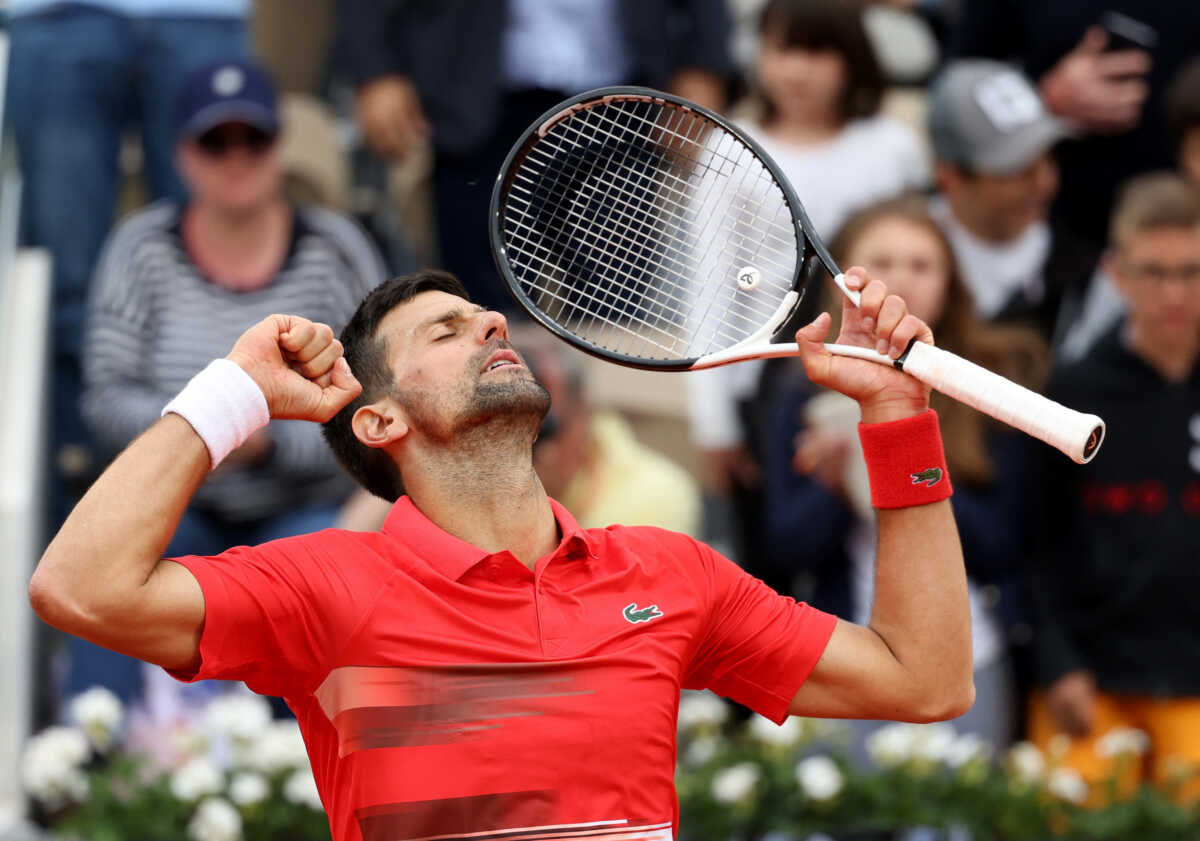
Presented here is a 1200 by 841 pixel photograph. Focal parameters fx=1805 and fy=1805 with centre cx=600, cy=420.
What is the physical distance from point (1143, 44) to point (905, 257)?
184cm

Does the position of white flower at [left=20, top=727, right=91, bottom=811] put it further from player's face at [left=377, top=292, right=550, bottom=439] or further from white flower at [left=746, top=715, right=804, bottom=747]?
player's face at [left=377, top=292, right=550, bottom=439]

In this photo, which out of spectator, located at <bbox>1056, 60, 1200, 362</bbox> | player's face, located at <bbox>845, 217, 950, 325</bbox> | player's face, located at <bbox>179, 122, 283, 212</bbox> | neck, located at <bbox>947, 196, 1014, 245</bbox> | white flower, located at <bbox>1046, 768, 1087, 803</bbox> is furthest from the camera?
neck, located at <bbox>947, 196, 1014, 245</bbox>

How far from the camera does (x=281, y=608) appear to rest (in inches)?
117

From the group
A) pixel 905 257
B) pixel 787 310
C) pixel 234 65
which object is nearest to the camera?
pixel 787 310

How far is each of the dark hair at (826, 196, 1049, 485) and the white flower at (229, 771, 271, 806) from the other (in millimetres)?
2395

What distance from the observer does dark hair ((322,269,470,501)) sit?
11.2ft

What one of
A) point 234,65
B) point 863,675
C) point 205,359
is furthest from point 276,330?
point 234,65

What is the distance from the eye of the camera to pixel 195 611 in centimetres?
289

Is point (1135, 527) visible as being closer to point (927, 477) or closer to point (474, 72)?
point (474, 72)

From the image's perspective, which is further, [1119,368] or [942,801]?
[1119,368]

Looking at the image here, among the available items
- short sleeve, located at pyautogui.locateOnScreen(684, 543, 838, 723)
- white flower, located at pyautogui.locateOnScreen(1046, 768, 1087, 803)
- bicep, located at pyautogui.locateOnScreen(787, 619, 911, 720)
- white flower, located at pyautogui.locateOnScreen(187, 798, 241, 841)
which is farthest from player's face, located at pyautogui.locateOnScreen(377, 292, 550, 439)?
white flower, located at pyautogui.locateOnScreen(1046, 768, 1087, 803)

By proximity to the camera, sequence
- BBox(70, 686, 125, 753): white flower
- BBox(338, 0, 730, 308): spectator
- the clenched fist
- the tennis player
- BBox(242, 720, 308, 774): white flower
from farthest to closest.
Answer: BBox(338, 0, 730, 308): spectator
BBox(70, 686, 125, 753): white flower
BBox(242, 720, 308, 774): white flower
the clenched fist
the tennis player

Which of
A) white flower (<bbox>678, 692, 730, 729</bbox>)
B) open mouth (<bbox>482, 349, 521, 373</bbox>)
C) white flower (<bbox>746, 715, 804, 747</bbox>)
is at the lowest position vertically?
white flower (<bbox>678, 692, 730, 729</bbox>)

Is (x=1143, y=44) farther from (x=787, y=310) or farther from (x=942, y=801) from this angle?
(x=787, y=310)
